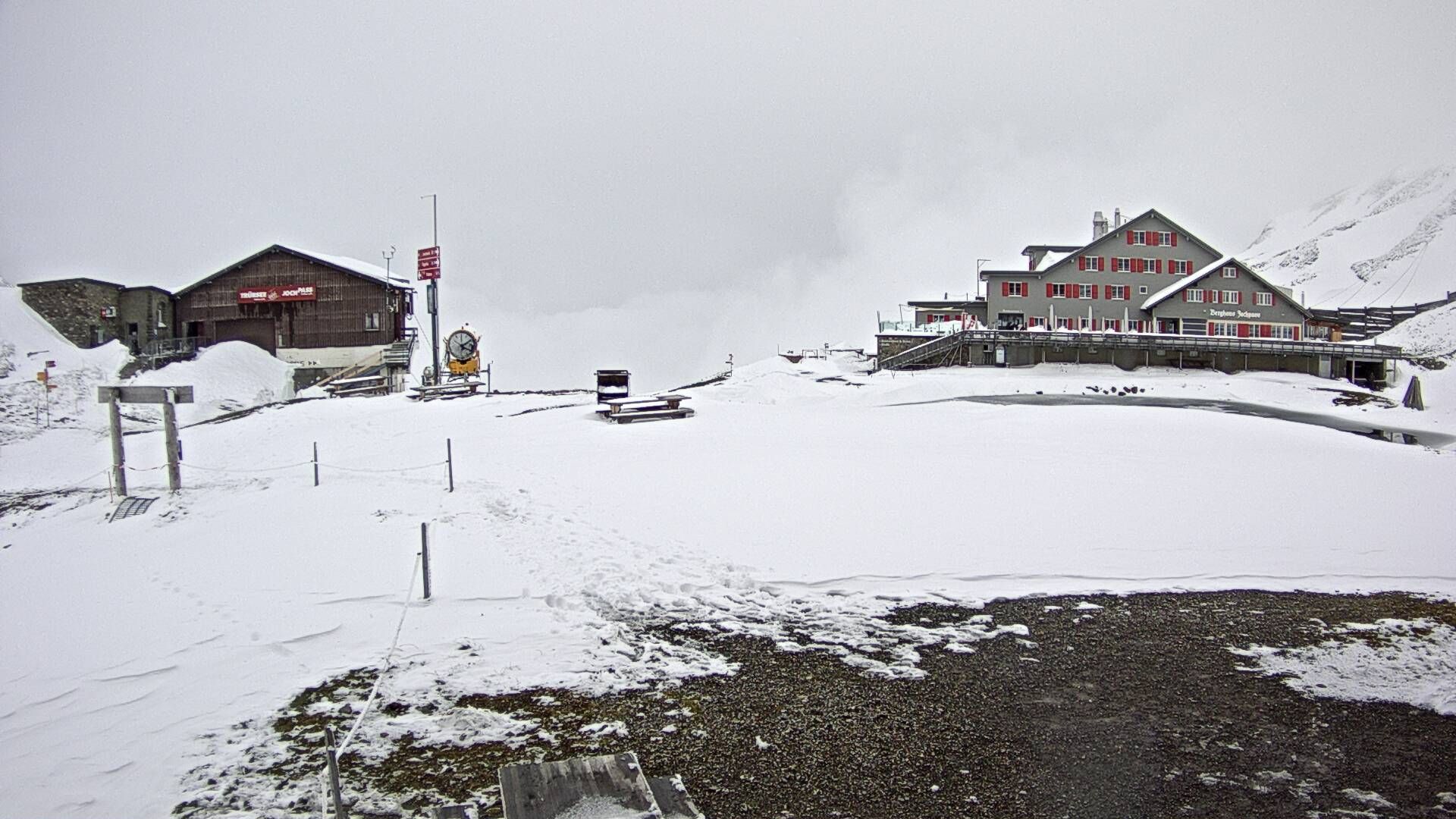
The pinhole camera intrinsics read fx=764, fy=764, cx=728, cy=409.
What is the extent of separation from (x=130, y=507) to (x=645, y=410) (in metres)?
14.9

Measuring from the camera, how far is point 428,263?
159ft

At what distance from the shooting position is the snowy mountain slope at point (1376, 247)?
9691 centimetres

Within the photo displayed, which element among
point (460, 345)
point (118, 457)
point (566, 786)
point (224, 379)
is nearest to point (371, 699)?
point (566, 786)

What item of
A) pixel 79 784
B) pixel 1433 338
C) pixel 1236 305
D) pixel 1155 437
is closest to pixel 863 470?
pixel 1155 437

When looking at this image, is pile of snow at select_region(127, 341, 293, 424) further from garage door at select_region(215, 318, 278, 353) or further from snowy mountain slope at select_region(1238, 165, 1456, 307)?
snowy mountain slope at select_region(1238, 165, 1456, 307)

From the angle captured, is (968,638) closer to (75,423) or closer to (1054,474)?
(1054,474)

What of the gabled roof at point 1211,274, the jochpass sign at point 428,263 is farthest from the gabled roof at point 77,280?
the gabled roof at point 1211,274

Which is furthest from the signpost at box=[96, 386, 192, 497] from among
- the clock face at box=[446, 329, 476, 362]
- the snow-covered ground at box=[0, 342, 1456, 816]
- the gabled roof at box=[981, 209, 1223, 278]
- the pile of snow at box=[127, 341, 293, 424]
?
the gabled roof at box=[981, 209, 1223, 278]

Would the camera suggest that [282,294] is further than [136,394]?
Yes

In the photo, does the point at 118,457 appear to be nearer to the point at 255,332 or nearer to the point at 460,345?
the point at 460,345

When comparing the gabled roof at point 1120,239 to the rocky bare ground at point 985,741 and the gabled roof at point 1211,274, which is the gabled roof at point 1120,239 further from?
the rocky bare ground at point 985,741

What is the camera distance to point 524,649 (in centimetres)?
824

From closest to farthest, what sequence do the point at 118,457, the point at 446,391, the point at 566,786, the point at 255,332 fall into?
the point at 566,786
the point at 118,457
the point at 446,391
the point at 255,332

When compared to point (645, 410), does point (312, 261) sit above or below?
above
